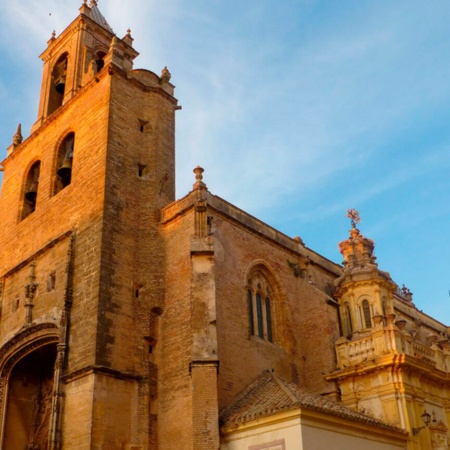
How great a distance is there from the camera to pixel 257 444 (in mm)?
16562

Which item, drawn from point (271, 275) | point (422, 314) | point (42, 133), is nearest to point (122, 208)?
point (271, 275)

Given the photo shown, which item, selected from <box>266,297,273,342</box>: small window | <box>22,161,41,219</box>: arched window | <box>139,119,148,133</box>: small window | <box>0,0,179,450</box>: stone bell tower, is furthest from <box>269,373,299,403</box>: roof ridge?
<box>22,161,41,219</box>: arched window

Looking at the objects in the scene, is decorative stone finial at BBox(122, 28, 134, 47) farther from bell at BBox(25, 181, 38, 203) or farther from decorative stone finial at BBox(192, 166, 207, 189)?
decorative stone finial at BBox(192, 166, 207, 189)

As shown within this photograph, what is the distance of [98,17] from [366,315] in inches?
718

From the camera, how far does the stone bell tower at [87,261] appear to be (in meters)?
17.8

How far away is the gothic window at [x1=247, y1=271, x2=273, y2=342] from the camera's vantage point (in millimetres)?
21641

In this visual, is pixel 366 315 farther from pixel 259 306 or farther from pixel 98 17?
pixel 98 17

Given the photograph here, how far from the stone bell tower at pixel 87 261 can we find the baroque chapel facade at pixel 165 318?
0.05 m

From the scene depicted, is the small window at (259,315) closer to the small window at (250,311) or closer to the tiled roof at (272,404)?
the small window at (250,311)

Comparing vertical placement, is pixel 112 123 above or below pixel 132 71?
below

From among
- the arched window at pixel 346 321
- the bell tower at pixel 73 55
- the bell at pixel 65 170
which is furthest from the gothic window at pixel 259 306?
the bell tower at pixel 73 55

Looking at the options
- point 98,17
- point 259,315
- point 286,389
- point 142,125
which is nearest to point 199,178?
point 142,125

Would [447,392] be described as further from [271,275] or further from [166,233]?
[166,233]

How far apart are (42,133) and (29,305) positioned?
825cm
